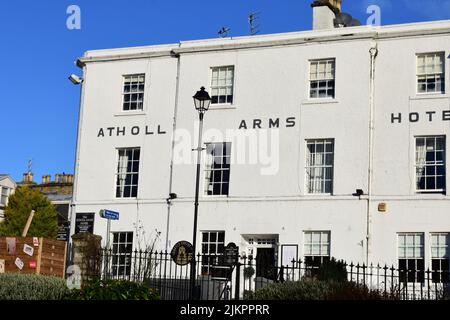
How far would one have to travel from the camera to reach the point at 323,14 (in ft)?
102

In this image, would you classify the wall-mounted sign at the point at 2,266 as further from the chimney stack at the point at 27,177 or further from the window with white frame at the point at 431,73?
the chimney stack at the point at 27,177

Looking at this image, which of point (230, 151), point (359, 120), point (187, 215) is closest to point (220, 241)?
point (187, 215)

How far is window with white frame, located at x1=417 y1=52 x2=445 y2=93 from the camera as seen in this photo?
2753 cm

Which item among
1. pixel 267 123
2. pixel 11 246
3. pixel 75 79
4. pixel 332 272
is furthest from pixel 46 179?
pixel 332 272

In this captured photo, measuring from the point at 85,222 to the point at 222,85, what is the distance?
761 centimetres

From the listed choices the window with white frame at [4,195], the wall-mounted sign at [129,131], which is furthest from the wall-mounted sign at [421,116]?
the window with white frame at [4,195]

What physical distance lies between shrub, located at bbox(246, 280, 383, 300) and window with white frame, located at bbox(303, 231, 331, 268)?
10625 mm

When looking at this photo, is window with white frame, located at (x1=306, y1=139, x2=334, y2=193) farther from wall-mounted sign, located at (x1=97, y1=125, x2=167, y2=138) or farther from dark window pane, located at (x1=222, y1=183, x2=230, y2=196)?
wall-mounted sign, located at (x1=97, y1=125, x2=167, y2=138)

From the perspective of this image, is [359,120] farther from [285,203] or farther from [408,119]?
[285,203]

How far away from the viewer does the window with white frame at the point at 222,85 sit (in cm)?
2994

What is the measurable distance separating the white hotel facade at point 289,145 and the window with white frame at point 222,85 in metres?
0.05

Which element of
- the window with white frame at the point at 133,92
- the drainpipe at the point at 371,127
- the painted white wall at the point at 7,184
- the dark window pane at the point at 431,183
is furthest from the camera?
the painted white wall at the point at 7,184

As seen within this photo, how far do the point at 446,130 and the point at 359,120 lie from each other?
3.01m
